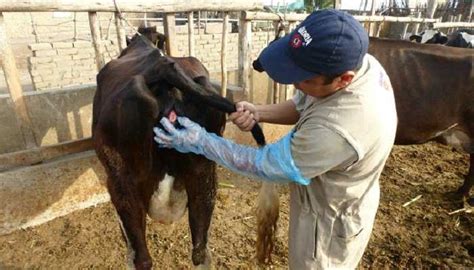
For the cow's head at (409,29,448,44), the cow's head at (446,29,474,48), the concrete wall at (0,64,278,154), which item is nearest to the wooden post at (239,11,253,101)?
the concrete wall at (0,64,278,154)

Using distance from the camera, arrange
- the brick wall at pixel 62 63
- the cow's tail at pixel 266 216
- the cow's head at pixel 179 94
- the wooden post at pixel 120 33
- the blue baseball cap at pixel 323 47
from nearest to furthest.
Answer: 1. the blue baseball cap at pixel 323 47
2. the cow's head at pixel 179 94
3. the cow's tail at pixel 266 216
4. the wooden post at pixel 120 33
5. the brick wall at pixel 62 63

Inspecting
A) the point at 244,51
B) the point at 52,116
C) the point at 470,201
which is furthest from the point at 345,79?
the point at 52,116

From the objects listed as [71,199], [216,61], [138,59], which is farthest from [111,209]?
[216,61]

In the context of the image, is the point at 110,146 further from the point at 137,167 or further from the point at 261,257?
the point at 261,257

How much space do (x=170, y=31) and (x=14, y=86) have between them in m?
1.58

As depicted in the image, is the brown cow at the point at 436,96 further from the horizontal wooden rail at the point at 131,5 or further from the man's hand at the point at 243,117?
the man's hand at the point at 243,117

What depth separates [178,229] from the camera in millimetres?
3311

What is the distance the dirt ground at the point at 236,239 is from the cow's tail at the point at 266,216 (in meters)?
0.73

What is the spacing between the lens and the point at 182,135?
1.62 metres

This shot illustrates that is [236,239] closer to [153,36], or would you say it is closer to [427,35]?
[153,36]

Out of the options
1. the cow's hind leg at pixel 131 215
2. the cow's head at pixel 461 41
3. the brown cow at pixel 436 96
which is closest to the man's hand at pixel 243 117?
the cow's hind leg at pixel 131 215

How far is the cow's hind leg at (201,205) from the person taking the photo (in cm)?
205

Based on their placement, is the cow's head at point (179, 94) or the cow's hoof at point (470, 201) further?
the cow's hoof at point (470, 201)

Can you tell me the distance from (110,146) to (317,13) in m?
1.25
